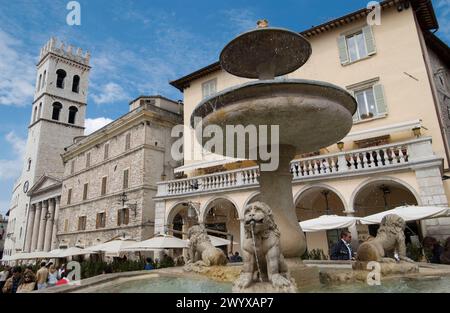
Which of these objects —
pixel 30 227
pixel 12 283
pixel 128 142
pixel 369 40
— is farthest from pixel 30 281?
pixel 30 227

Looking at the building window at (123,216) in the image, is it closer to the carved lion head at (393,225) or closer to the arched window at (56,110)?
the carved lion head at (393,225)

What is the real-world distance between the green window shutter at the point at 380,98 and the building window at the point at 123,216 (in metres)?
17.8

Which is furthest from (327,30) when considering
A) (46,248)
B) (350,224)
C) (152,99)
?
(46,248)

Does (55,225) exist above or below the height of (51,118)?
below

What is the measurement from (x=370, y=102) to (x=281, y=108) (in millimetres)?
13040

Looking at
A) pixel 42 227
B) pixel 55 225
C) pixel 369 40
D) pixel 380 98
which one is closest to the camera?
pixel 380 98

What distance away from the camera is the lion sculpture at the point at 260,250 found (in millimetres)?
3687

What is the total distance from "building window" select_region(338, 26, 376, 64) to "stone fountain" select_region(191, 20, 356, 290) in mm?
11411

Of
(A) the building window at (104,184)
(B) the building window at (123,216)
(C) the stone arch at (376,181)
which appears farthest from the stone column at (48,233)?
(C) the stone arch at (376,181)

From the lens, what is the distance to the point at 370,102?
615 inches

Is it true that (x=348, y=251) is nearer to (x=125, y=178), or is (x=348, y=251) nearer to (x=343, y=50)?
(x=343, y=50)

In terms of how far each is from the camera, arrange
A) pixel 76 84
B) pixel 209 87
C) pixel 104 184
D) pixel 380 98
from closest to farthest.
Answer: pixel 380 98
pixel 209 87
pixel 104 184
pixel 76 84

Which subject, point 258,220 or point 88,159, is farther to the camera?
point 88,159

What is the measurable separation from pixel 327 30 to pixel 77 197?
25.9 meters
